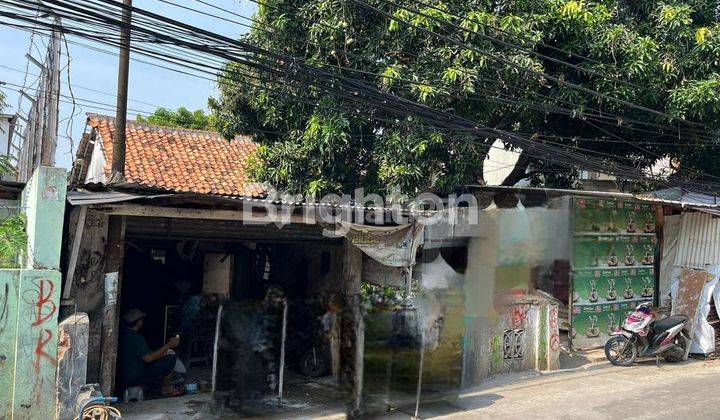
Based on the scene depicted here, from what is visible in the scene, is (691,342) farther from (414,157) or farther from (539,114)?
(414,157)

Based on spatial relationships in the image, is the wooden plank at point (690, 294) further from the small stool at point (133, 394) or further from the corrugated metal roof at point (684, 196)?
the small stool at point (133, 394)

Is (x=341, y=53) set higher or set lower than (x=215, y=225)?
higher

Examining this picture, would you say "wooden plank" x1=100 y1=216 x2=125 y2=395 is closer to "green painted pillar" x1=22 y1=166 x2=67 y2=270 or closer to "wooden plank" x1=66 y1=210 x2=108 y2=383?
"wooden plank" x1=66 y1=210 x2=108 y2=383

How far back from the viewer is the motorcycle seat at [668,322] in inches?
375

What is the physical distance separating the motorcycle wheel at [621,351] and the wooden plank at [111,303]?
25.0 ft

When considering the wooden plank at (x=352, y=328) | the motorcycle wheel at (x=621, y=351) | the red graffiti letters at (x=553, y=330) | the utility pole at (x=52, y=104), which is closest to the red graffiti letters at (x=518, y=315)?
the red graffiti letters at (x=553, y=330)

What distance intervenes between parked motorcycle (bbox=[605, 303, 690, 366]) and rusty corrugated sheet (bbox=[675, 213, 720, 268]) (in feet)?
5.99

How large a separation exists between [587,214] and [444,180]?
9.73ft

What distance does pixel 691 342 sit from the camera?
10.0 m

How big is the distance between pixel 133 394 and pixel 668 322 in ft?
27.6

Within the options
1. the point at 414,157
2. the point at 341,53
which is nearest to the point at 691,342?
the point at 414,157

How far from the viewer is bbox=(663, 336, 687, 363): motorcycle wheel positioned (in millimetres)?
9695

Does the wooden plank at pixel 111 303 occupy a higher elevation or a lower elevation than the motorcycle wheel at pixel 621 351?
higher

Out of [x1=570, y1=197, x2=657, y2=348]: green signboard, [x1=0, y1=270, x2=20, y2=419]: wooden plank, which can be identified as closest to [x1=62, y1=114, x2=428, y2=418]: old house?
[x1=0, y1=270, x2=20, y2=419]: wooden plank
